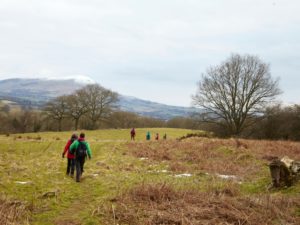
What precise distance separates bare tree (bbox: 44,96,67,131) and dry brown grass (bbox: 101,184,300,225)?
64144 mm

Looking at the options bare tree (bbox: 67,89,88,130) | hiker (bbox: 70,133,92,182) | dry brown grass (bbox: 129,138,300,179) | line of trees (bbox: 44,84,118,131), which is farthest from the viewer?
line of trees (bbox: 44,84,118,131)

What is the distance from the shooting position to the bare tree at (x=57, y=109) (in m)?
71.1

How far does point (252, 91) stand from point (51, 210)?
122 ft

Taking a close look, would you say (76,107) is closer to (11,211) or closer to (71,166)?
(71,166)

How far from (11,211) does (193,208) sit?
172 inches

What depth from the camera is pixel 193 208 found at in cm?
824

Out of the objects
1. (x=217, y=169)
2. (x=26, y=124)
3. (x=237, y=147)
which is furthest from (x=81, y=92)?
(x=217, y=169)

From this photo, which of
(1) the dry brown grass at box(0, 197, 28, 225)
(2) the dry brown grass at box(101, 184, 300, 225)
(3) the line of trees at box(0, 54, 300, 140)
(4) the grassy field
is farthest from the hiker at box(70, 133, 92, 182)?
(3) the line of trees at box(0, 54, 300, 140)

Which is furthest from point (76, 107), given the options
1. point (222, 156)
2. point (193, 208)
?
point (193, 208)

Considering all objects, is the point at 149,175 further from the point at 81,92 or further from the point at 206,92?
the point at 81,92

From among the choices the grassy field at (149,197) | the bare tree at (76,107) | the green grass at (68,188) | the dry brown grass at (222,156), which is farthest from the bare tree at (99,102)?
the grassy field at (149,197)

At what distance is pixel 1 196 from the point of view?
909 cm

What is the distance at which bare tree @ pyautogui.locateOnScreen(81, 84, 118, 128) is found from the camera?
72938 millimetres

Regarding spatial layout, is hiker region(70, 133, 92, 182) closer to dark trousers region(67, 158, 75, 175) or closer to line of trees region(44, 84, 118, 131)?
dark trousers region(67, 158, 75, 175)
